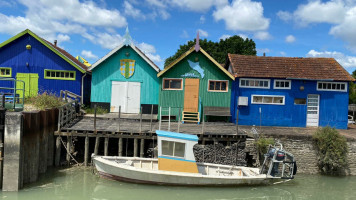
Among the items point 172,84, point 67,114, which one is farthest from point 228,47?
point 67,114

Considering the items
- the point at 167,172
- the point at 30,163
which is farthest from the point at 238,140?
the point at 30,163

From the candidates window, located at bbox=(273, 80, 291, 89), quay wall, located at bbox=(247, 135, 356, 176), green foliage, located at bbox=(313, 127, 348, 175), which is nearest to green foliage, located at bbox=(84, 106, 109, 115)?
quay wall, located at bbox=(247, 135, 356, 176)

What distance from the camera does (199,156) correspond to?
43.7ft

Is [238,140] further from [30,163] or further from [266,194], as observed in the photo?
[30,163]

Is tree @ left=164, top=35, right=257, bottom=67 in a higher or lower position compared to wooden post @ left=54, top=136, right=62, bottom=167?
higher

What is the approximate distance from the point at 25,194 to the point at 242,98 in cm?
1254

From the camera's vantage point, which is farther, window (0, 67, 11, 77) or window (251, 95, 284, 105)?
window (0, 67, 11, 77)

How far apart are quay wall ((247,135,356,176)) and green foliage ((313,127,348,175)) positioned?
273 mm

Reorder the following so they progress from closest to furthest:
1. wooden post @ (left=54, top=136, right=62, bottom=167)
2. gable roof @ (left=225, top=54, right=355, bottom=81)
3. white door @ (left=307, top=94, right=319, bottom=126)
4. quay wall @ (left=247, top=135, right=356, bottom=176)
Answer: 1. wooden post @ (left=54, top=136, right=62, bottom=167)
2. quay wall @ (left=247, top=135, right=356, bottom=176)
3. gable roof @ (left=225, top=54, right=355, bottom=81)
4. white door @ (left=307, top=94, right=319, bottom=126)

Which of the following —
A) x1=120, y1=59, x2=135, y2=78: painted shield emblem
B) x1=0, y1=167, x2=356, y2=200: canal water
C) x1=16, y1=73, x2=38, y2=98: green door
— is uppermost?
x1=120, y1=59, x2=135, y2=78: painted shield emblem

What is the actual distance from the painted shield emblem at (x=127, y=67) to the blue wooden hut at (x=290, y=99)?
6696mm

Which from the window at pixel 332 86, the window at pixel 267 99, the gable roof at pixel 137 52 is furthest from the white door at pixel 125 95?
the window at pixel 332 86

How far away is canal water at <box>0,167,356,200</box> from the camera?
10695 millimetres

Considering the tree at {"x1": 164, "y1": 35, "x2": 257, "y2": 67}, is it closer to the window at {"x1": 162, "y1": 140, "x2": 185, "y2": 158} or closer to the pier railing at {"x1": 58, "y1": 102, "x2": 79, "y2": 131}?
the pier railing at {"x1": 58, "y1": 102, "x2": 79, "y2": 131}
